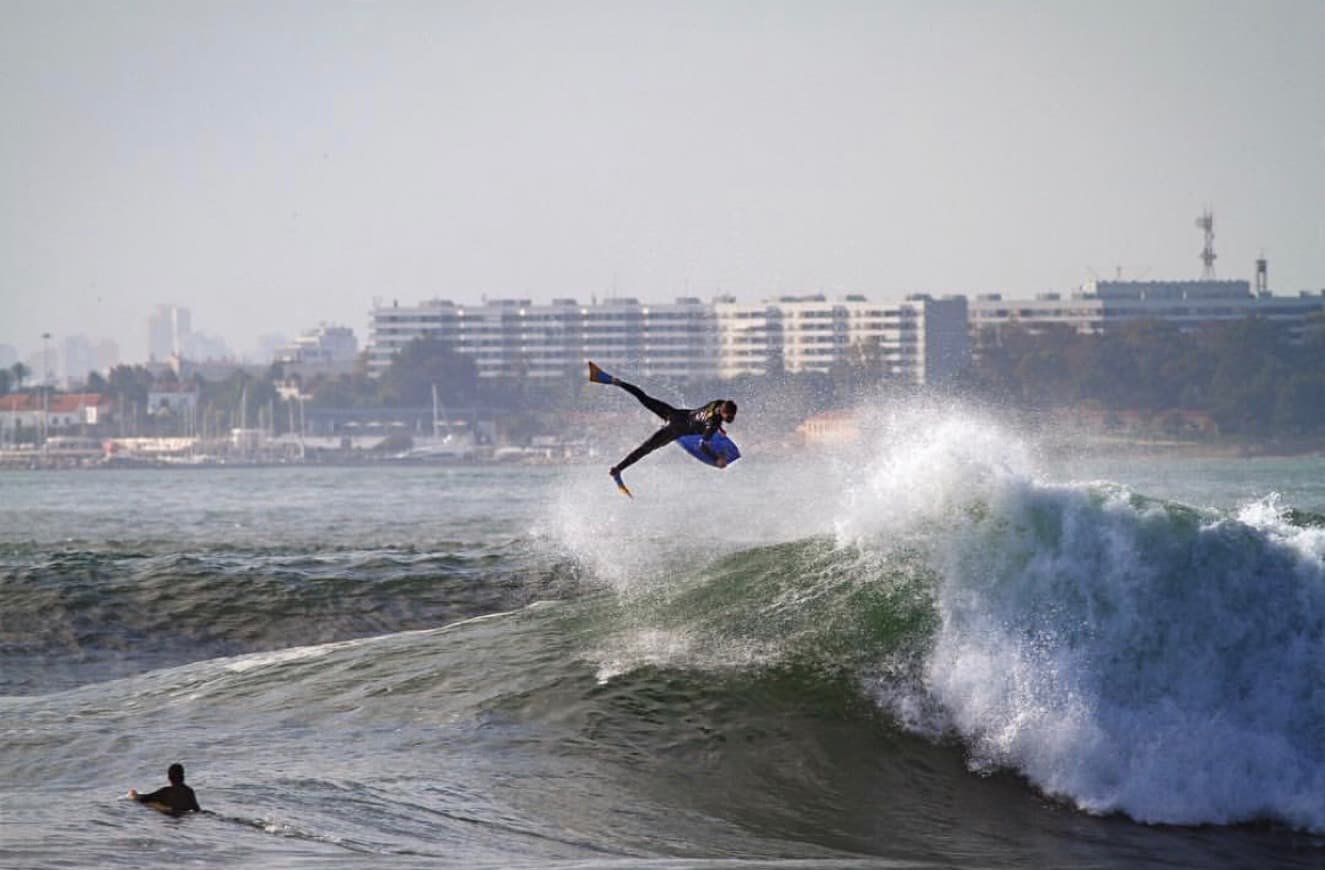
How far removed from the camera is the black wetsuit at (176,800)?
1329 centimetres

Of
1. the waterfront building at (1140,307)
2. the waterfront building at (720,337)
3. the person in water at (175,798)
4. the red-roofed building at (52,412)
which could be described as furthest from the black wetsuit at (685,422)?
the red-roofed building at (52,412)

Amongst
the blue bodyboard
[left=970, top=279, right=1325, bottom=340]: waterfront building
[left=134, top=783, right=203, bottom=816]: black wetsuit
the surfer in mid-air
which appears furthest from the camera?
[left=970, top=279, right=1325, bottom=340]: waterfront building

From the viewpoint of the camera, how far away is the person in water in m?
13.3

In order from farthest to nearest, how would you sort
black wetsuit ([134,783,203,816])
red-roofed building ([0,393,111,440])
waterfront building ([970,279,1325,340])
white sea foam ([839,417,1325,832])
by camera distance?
red-roofed building ([0,393,111,440]) < waterfront building ([970,279,1325,340]) < white sea foam ([839,417,1325,832]) < black wetsuit ([134,783,203,816])

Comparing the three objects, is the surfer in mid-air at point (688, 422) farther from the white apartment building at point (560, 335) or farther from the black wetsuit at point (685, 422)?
the white apartment building at point (560, 335)

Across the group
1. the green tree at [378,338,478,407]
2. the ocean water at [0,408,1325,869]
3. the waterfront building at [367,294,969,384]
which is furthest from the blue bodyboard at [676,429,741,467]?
the green tree at [378,338,478,407]

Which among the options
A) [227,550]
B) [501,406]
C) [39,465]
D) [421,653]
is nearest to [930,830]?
[421,653]

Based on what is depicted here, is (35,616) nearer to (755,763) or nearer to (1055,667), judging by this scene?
(755,763)

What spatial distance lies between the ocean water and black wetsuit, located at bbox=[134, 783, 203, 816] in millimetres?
117

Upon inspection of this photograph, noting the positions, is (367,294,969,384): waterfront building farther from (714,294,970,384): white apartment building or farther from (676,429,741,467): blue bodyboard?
(676,429,741,467): blue bodyboard

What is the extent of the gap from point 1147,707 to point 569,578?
17.1 m

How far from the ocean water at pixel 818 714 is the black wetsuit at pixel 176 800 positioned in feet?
0.38

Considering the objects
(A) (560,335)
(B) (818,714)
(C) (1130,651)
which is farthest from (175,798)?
(A) (560,335)

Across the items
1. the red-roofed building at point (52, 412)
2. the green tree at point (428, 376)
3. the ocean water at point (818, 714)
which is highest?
the green tree at point (428, 376)
